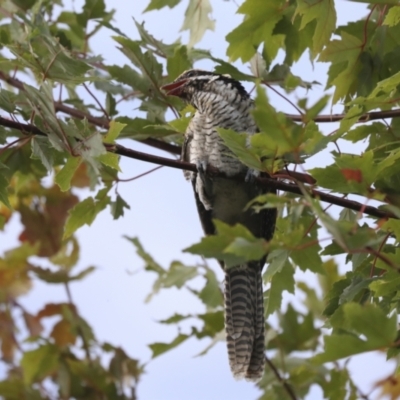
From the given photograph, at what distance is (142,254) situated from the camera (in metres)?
4.94

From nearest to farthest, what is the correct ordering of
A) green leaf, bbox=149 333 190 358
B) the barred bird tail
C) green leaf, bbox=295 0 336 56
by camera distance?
green leaf, bbox=295 0 336 56 < green leaf, bbox=149 333 190 358 < the barred bird tail

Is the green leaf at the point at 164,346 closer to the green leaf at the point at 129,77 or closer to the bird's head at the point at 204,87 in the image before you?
the green leaf at the point at 129,77

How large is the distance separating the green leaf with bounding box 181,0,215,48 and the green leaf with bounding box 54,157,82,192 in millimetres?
1472

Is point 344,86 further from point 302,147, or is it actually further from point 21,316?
point 21,316

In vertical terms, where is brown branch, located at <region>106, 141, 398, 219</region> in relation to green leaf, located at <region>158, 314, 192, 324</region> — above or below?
below

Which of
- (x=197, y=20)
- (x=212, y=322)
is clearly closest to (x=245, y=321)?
(x=212, y=322)

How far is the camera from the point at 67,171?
3.11 metres

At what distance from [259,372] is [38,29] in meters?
2.37

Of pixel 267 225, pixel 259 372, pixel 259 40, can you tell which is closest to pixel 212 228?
pixel 267 225

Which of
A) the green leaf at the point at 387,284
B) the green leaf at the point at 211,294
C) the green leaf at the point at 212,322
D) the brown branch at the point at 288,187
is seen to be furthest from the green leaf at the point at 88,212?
the green leaf at the point at 387,284

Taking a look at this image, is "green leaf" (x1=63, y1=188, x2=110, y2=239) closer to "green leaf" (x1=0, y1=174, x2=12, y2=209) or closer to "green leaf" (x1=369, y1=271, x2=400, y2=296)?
"green leaf" (x1=0, y1=174, x2=12, y2=209)

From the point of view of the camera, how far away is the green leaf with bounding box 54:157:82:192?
10.1ft

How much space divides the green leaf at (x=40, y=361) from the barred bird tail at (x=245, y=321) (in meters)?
1.12

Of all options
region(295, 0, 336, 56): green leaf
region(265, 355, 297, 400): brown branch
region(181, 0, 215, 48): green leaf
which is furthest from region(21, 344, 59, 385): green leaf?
region(295, 0, 336, 56): green leaf
